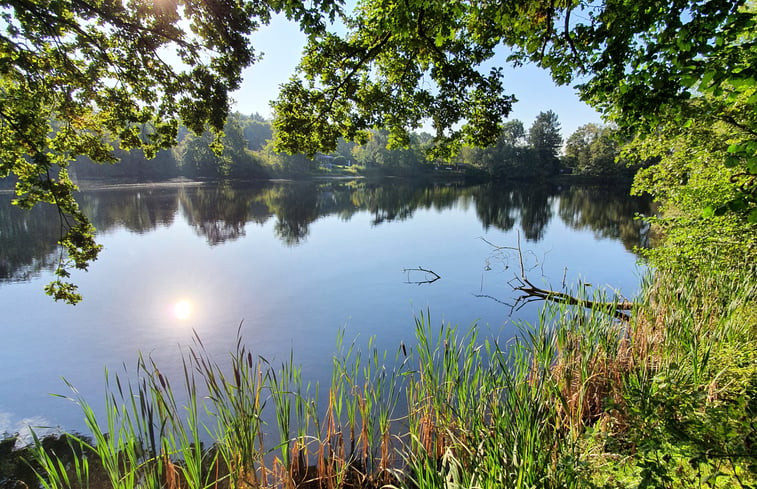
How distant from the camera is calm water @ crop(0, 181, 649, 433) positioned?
25.6ft

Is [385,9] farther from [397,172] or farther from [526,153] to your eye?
[397,172]

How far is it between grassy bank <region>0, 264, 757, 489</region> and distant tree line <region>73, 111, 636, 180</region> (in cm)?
5766

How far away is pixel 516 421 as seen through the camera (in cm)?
330

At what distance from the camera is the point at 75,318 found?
382 inches

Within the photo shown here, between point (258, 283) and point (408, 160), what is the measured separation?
75.6 m

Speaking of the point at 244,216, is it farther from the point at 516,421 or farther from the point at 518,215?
the point at 516,421

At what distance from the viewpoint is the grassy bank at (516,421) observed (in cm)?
252

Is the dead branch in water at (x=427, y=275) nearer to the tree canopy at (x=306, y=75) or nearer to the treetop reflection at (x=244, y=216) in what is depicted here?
the tree canopy at (x=306, y=75)

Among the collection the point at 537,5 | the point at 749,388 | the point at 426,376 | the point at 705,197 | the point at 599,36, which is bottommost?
the point at 426,376

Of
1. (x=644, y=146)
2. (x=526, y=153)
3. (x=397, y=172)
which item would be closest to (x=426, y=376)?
(x=644, y=146)

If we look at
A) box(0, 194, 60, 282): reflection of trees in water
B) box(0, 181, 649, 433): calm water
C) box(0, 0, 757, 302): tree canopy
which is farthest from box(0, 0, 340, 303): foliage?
box(0, 194, 60, 282): reflection of trees in water

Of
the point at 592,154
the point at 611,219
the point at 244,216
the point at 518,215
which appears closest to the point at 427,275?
the point at 518,215

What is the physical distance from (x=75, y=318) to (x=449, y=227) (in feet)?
64.7

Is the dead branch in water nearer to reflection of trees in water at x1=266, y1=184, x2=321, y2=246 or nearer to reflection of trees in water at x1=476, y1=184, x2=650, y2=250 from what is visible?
reflection of trees in water at x1=266, y1=184, x2=321, y2=246
